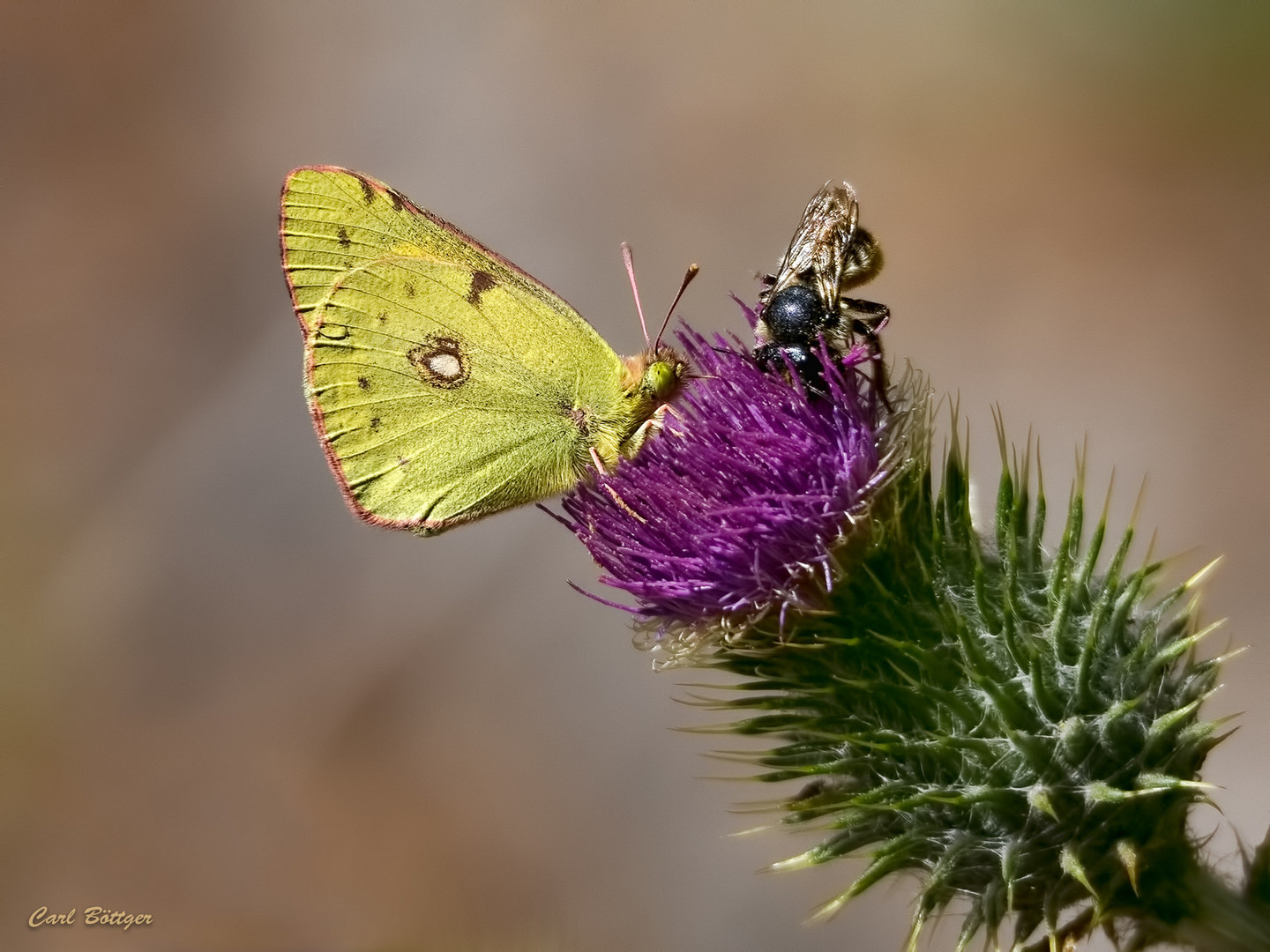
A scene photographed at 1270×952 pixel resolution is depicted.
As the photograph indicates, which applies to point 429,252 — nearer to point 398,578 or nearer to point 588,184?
point 398,578

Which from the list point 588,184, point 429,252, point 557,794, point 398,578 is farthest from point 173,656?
point 429,252

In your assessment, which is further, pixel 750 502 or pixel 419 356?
pixel 419 356

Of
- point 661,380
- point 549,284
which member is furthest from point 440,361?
point 549,284

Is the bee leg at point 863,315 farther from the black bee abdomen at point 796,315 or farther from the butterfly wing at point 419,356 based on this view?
the butterfly wing at point 419,356

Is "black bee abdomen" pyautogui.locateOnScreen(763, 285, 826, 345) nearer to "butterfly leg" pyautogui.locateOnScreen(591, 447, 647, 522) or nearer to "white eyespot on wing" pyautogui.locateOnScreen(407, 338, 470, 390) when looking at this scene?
"butterfly leg" pyautogui.locateOnScreen(591, 447, 647, 522)

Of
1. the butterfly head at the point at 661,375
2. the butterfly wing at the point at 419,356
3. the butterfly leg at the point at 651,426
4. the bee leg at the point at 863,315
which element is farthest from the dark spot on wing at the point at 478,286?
the bee leg at the point at 863,315

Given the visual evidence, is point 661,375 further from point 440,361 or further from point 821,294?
point 440,361

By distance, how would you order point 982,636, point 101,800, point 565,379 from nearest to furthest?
1. point 982,636
2. point 565,379
3. point 101,800
